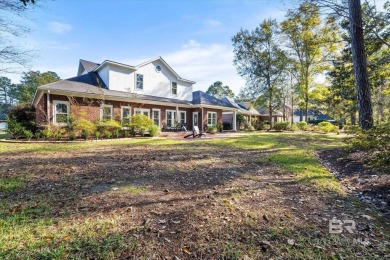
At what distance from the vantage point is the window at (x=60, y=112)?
523 inches

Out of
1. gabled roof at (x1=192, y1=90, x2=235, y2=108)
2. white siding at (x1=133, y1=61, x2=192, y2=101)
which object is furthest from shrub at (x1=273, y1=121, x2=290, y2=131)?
white siding at (x1=133, y1=61, x2=192, y2=101)

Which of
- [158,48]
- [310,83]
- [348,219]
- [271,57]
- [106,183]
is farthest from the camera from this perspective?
[310,83]

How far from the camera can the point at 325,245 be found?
218 centimetres

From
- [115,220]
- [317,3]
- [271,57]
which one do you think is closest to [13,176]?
[115,220]

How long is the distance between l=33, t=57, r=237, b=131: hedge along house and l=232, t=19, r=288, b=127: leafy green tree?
287 inches

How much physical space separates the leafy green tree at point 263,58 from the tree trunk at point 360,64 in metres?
20.0

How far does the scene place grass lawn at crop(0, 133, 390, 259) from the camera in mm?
2076

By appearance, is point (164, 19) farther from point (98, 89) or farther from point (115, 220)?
point (115, 220)

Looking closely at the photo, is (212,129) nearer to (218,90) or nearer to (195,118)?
(195,118)

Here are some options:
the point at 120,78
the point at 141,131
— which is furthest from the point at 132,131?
the point at 120,78

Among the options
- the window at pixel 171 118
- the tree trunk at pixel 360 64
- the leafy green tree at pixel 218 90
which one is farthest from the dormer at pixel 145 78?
the leafy green tree at pixel 218 90

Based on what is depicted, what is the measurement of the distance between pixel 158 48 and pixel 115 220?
22.3 m

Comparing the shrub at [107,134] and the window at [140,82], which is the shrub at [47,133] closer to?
the shrub at [107,134]

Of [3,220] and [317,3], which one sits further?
[317,3]
